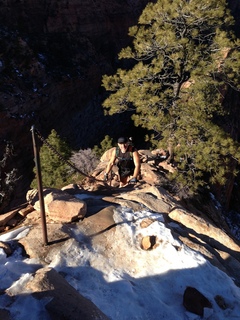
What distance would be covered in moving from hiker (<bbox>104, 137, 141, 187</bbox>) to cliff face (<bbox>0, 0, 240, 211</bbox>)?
497 inches

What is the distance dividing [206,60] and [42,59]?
17711mm

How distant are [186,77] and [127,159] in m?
3.95

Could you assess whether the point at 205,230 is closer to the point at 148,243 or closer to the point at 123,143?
the point at 148,243

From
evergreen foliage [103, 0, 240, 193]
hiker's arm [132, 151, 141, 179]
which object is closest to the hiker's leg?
hiker's arm [132, 151, 141, 179]

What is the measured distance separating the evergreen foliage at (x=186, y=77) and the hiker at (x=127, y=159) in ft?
7.58

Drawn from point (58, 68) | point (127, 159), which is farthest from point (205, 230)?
point (58, 68)

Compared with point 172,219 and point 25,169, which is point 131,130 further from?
point 172,219

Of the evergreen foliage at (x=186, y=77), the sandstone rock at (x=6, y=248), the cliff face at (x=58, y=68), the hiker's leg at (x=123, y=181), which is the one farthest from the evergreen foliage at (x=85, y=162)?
the cliff face at (x=58, y=68)

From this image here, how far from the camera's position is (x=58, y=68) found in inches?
958

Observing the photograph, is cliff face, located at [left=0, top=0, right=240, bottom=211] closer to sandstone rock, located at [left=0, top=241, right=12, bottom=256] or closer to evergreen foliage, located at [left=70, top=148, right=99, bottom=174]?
evergreen foliage, located at [left=70, top=148, right=99, bottom=174]

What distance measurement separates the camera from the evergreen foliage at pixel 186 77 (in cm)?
865

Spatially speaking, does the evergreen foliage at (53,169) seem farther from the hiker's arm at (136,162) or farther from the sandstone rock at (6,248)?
the sandstone rock at (6,248)

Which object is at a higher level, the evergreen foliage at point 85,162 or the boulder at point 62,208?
the boulder at point 62,208

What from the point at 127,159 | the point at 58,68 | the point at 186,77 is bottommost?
the point at 127,159
